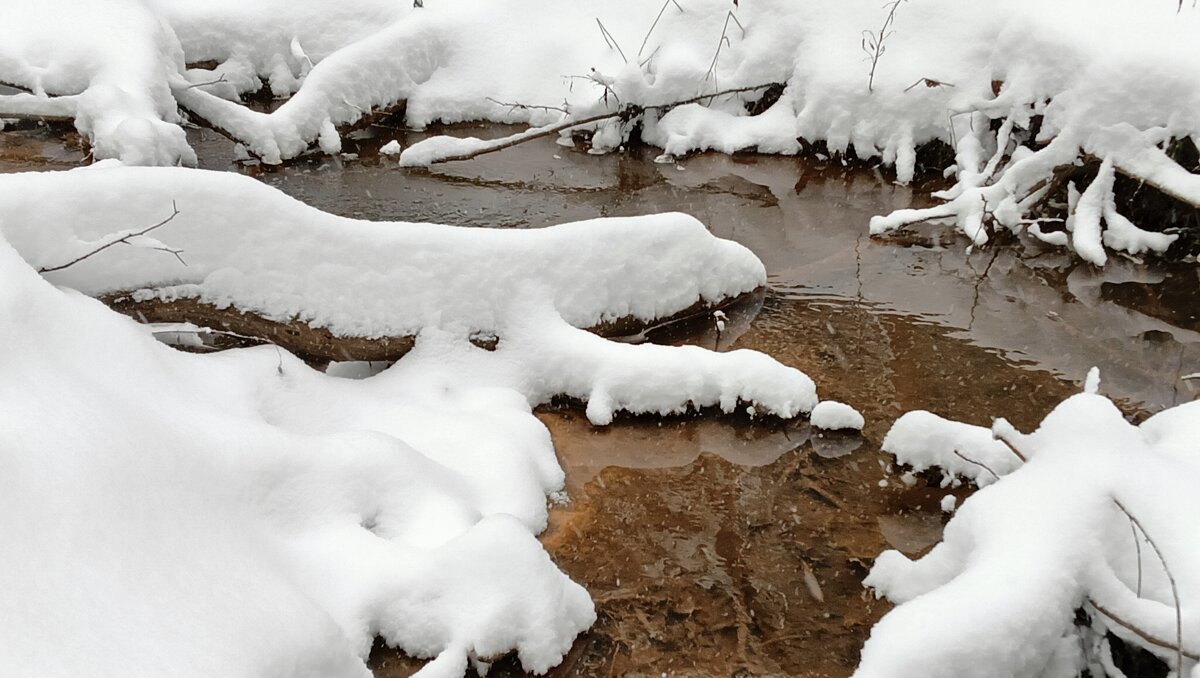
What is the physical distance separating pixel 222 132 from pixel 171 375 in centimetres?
530

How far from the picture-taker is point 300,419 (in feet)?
14.0

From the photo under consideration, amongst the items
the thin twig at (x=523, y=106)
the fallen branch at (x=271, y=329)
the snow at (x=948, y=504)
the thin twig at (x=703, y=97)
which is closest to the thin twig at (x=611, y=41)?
the thin twig at (x=703, y=97)

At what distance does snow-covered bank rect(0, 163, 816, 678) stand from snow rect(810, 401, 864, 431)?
0.13 meters

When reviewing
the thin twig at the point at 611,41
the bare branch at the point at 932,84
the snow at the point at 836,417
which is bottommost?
the thin twig at the point at 611,41

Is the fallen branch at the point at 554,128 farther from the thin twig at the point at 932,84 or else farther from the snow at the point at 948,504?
the snow at the point at 948,504

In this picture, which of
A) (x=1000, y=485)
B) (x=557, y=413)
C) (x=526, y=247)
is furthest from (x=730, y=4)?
(x=1000, y=485)

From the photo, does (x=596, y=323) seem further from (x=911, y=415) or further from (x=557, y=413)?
(x=911, y=415)

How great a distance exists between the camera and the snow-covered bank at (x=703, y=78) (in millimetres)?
6812

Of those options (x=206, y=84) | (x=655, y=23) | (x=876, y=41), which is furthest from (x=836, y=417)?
(x=206, y=84)

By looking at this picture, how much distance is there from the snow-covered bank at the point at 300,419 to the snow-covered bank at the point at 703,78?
3002 mm

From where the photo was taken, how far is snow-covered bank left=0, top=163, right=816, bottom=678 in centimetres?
239

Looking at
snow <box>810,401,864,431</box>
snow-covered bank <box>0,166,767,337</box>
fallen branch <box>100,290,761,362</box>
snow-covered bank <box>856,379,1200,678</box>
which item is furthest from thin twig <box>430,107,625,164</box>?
snow-covered bank <box>856,379,1200,678</box>

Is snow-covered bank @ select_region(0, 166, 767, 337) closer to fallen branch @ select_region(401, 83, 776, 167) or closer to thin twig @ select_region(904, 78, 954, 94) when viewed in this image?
fallen branch @ select_region(401, 83, 776, 167)

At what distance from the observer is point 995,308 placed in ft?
20.0
